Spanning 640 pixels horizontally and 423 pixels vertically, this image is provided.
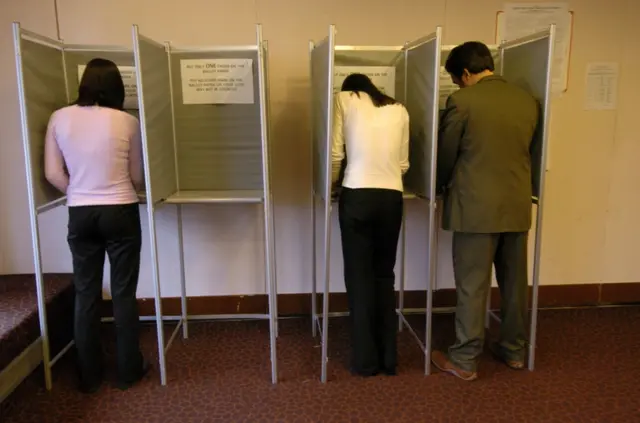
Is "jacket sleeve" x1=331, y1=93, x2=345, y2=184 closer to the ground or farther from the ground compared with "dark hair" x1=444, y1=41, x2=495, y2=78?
closer to the ground

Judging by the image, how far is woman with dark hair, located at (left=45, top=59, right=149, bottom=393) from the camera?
2.40 metres

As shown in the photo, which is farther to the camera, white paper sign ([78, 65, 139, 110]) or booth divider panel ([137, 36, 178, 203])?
white paper sign ([78, 65, 139, 110])

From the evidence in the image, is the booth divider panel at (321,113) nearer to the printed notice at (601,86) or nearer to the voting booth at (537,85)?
the voting booth at (537,85)

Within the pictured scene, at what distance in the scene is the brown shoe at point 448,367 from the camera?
2.68 meters

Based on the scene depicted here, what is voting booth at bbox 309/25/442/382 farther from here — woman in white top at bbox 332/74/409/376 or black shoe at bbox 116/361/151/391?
black shoe at bbox 116/361/151/391

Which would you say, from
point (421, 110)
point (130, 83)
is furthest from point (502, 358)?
point (130, 83)

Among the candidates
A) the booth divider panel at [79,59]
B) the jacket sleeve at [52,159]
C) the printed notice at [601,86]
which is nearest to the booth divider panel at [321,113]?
the booth divider panel at [79,59]

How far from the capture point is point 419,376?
8.95 feet

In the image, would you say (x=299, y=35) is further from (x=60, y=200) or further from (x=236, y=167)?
(x=60, y=200)

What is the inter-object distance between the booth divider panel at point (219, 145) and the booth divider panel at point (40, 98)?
0.64 metres

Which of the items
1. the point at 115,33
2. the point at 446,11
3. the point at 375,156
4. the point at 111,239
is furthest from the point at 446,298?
the point at 115,33

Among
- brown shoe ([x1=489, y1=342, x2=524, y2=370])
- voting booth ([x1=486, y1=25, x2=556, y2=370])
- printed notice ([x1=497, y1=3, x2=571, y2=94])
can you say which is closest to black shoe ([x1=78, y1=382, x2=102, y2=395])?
brown shoe ([x1=489, y1=342, x2=524, y2=370])

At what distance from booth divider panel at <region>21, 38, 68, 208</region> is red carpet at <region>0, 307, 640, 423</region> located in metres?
1.02

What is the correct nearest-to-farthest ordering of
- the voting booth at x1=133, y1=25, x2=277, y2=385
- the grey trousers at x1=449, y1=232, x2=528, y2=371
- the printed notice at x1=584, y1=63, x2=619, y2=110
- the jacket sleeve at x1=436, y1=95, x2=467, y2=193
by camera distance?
the jacket sleeve at x1=436, y1=95, x2=467, y2=193, the grey trousers at x1=449, y1=232, x2=528, y2=371, the voting booth at x1=133, y1=25, x2=277, y2=385, the printed notice at x1=584, y1=63, x2=619, y2=110
